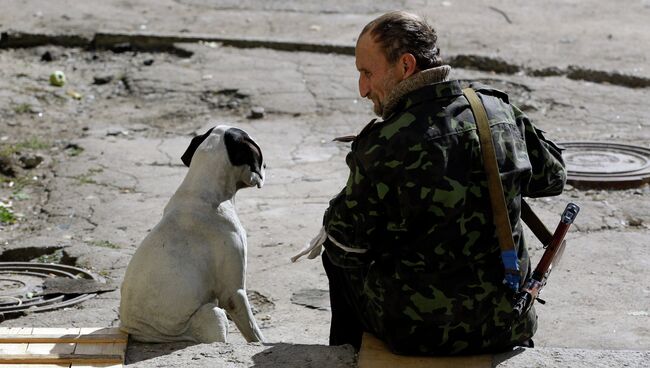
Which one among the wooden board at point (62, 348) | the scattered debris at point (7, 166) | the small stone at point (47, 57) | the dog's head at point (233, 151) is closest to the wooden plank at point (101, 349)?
the wooden board at point (62, 348)

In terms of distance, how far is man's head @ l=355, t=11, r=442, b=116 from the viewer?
3.47 meters

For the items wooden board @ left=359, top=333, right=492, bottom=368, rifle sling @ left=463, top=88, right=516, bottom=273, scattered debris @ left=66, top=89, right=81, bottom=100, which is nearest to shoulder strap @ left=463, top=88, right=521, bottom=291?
rifle sling @ left=463, top=88, right=516, bottom=273

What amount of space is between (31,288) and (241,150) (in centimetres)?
181

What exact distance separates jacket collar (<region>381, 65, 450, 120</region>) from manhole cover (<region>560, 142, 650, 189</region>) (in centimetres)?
384

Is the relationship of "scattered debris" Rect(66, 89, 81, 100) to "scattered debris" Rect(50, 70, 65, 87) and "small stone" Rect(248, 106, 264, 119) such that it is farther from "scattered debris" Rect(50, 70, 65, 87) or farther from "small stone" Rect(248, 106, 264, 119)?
"small stone" Rect(248, 106, 264, 119)

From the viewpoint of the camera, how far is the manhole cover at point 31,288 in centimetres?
543

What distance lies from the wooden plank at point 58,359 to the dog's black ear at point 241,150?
3.17 ft

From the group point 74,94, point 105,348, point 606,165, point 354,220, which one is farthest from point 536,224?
point 74,94

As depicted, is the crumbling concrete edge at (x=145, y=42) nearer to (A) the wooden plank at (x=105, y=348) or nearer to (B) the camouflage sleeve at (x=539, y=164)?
(A) the wooden plank at (x=105, y=348)

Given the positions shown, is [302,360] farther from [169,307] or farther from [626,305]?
[626,305]

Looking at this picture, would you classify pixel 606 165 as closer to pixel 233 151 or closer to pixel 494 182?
pixel 233 151

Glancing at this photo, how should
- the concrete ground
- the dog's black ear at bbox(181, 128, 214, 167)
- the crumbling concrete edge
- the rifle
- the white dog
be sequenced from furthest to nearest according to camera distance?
the crumbling concrete edge < the concrete ground < the dog's black ear at bbox(181, 128, 214, 167) < the white dog < the rifle

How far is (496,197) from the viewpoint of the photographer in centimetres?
347

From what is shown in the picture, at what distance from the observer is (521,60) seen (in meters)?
10.0
